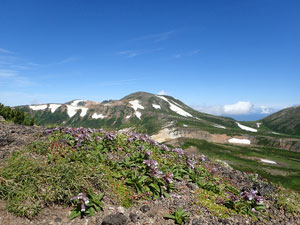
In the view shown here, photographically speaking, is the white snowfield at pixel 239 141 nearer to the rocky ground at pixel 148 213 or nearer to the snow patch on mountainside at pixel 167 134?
the snow patch on mountainside at pixel 167 134

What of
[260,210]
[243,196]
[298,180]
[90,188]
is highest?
[90,188]

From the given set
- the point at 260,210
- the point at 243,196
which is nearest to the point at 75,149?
the point at 243,196

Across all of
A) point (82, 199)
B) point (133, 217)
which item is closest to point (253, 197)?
point (133, 217)

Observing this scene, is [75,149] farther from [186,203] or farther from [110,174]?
[186,203]

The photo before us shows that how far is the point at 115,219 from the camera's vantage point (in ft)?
17.1

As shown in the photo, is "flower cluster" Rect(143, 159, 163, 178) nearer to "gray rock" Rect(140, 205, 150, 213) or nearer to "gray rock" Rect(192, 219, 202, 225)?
"gray rock" Rect(140, 205, 150, 213)

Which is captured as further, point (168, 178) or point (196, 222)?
point (168, 178)

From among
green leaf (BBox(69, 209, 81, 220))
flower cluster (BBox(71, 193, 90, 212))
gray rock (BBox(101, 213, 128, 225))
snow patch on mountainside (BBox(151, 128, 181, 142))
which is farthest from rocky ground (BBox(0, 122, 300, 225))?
snow patch on mountainside (BBox(151, 128, 181, 142))

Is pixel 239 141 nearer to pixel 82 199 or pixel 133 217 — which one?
pixel 133 217

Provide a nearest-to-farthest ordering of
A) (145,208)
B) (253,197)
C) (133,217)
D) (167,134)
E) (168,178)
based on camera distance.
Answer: (133,217), (145,208), (253,197), (168,178), (167,134)

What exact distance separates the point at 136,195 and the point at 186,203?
1.94 m

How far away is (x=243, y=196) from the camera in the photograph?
7223 mm

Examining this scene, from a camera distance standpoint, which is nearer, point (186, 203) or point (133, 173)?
point (186, 203)

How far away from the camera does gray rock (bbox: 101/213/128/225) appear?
5.09m
